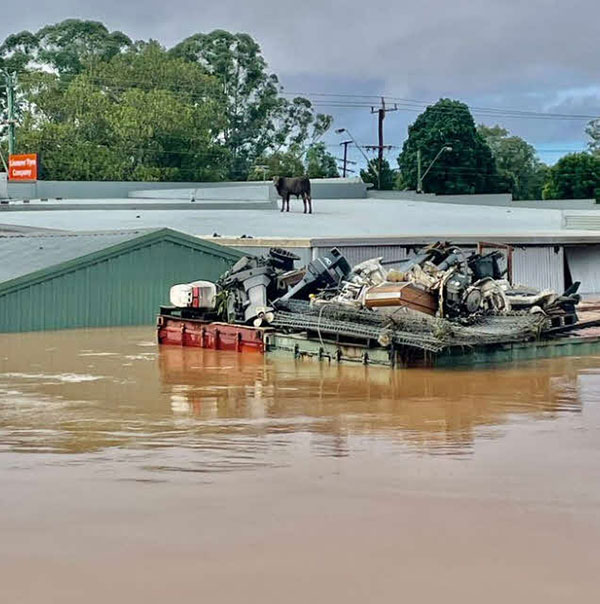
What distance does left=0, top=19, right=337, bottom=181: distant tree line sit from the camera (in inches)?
2532

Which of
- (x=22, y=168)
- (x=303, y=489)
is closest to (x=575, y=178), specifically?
(x=22, y=168)

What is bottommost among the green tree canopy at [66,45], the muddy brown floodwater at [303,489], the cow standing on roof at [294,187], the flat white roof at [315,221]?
the muddy brown floodwater at [303,489]

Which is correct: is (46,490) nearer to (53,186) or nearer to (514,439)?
(514,439)

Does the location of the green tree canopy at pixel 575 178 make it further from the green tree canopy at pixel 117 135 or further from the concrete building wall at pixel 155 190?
the concrete building wall at pixel 155 190

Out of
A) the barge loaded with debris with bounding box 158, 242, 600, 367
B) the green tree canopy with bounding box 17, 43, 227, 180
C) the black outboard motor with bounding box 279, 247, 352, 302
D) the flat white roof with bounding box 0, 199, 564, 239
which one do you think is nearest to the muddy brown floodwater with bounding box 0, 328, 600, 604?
the barge loaded with debris with bounding box 158, 242, 600, 367

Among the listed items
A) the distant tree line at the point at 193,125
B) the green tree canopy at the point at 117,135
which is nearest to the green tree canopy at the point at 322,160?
the distant tree line at the point at 193,125

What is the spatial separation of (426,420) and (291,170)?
61924 millimetres

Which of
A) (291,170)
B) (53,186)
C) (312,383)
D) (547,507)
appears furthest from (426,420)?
(291,170)

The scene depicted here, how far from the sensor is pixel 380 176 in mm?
76688

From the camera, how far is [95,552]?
948 centimetres

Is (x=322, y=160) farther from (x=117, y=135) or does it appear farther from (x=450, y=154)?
(x=117, y=135)

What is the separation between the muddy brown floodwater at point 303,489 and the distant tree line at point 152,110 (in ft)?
149

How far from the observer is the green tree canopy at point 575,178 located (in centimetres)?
7019

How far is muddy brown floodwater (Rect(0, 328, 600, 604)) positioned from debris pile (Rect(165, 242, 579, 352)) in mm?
915
